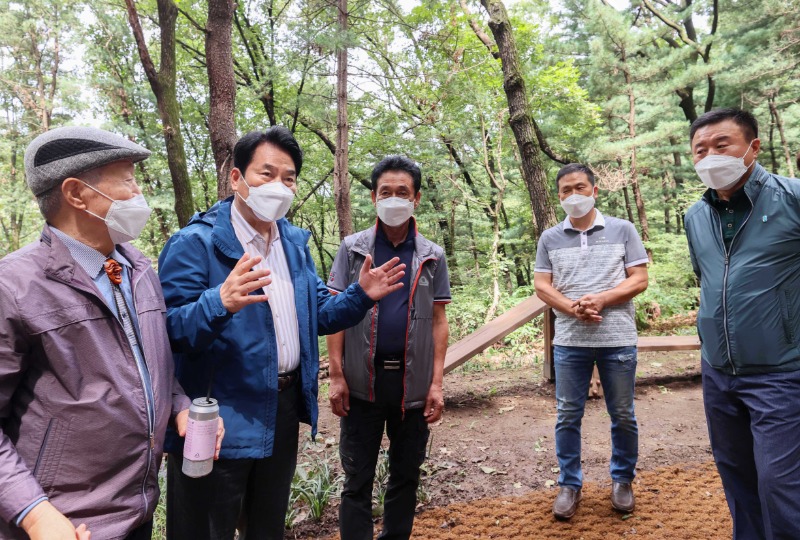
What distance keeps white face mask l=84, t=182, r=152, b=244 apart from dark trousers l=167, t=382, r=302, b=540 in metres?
0.89

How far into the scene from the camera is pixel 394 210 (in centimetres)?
255

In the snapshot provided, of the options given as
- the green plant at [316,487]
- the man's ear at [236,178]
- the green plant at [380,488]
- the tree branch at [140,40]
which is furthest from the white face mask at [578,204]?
the tree branch at [140,40]

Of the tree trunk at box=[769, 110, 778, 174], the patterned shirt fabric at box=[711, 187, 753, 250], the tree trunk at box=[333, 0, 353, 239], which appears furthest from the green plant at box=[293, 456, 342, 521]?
the tree trunk at box=[769, 110, 778, 174]

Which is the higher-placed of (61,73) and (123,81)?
(61,73)

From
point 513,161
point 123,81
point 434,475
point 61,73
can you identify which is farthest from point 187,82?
point 434,475

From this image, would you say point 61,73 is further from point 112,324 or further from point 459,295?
point 112,324

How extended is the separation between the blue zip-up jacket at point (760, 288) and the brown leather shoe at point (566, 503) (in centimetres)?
129

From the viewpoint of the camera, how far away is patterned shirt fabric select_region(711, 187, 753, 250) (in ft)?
7.34

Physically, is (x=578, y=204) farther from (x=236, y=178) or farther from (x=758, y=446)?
(x=236, y=178)

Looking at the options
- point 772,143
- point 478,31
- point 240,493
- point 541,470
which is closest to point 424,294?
point 240,493

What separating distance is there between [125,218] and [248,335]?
2.01 feet

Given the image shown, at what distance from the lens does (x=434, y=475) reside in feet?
11.5

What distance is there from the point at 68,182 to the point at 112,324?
0.46m

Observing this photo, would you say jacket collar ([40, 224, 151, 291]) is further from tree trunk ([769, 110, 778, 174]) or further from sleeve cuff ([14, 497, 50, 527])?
tree trunk ([769, 110, 778, 174])
